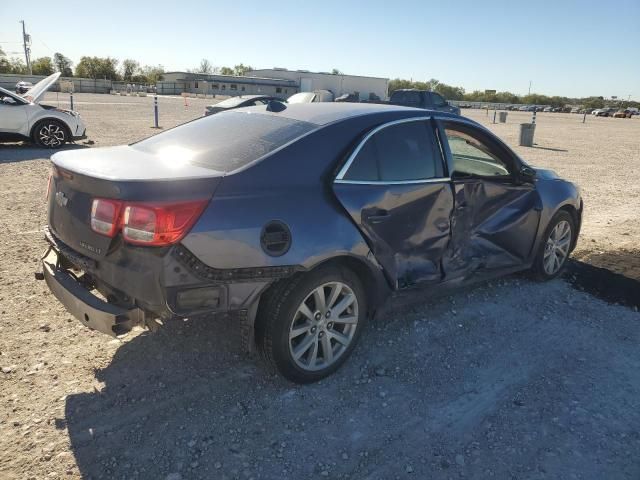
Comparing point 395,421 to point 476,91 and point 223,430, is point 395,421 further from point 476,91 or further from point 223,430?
point 476,91

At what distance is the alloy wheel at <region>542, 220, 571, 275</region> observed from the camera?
509 centimetres

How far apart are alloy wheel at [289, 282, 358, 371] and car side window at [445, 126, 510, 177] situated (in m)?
1.51

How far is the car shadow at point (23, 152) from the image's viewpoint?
10.8 metres

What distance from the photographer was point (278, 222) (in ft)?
9.30

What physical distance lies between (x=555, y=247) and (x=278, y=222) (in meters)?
3.56

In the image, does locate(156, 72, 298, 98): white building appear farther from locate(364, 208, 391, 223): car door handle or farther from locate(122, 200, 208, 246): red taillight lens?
locate(122, 200, 208, 246): red taillight lens

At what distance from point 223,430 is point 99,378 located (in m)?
0.97

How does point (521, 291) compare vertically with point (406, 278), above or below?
below

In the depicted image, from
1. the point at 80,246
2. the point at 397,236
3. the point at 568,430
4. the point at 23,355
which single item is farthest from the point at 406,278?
the point at 23,355

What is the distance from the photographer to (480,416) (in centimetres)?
304

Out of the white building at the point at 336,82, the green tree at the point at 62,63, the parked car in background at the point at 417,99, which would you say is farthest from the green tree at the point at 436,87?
the parked car in background at the point at 417,99

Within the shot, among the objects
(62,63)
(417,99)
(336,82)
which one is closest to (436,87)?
(336,82)

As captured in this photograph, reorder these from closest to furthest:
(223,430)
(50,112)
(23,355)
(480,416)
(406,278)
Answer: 1. (223,430)
2. (480,416)
3. (23,355)
4. (406,278)
5. (50,112)

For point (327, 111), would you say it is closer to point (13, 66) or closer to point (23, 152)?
point (23, 152)
